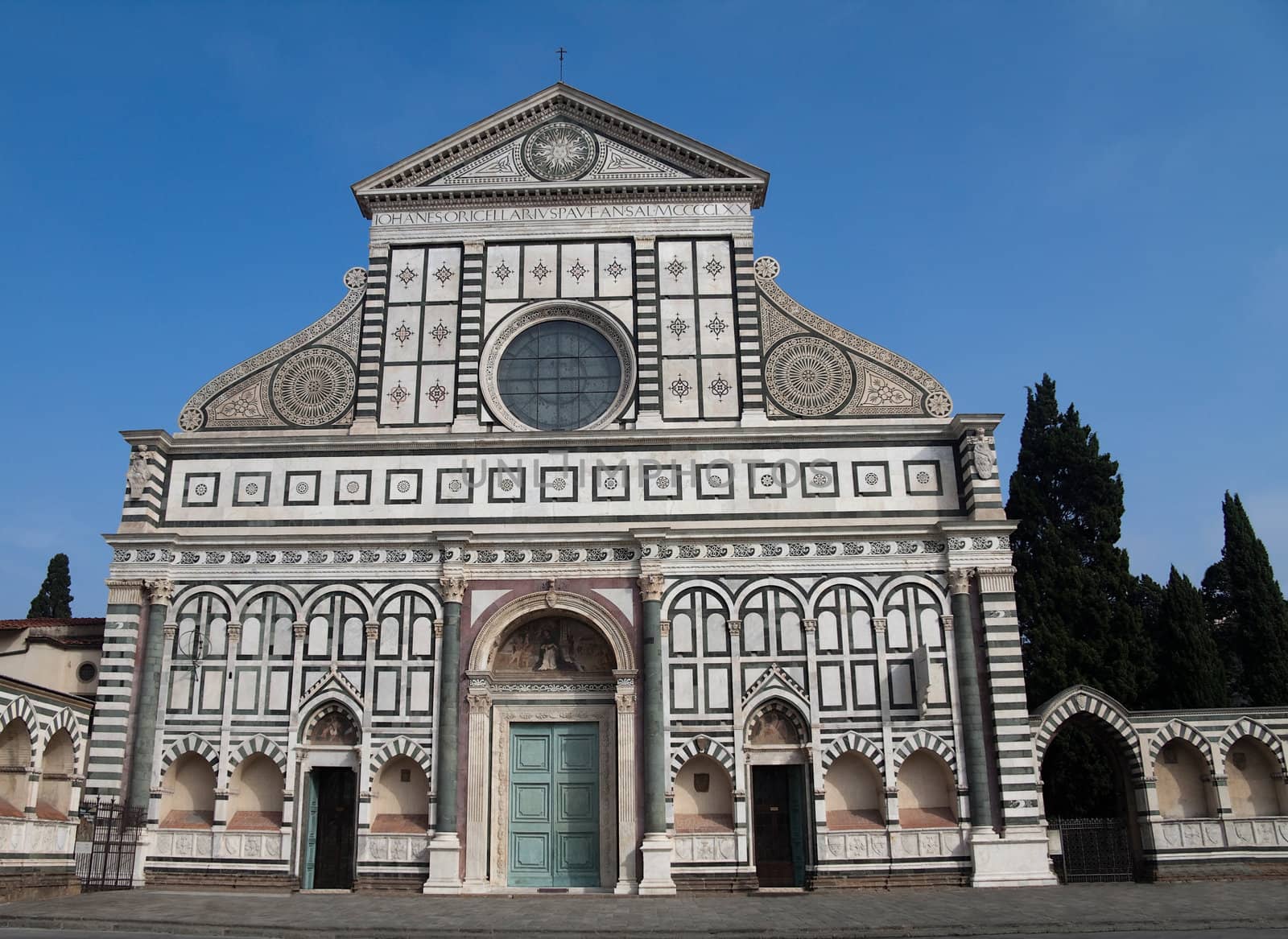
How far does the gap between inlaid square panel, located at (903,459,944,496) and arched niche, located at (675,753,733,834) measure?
21.9 ft

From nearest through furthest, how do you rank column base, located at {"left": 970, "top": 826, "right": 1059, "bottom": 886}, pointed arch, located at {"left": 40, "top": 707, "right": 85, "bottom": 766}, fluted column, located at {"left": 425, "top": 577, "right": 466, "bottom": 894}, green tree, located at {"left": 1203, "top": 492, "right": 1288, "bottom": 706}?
pointed arch, located at {"left": 40, "top": 707, "right": 85, "bottom": 766} → column base, located at {"left": 970, "top": 826, "right": 1059, "bottom": 886} → fluted column, located at {"left": 425, "top": 577, "right": 466, "bottom": 894} → green tree, located at {"left": 1203, "top": 492, "right": 1288, "bottom": 706}

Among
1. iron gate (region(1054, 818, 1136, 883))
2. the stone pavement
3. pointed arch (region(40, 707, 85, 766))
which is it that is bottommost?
the stone pavement

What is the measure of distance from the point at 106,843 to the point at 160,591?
4699mm

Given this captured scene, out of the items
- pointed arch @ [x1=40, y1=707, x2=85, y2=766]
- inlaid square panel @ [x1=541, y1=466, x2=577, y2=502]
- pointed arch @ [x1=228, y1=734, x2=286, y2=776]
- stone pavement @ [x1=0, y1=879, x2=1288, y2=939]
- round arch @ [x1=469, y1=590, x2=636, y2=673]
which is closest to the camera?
stone pavement @ [x1=0, y1=879, x2=1288, y2=939]

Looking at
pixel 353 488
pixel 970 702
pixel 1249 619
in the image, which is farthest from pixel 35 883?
pixel 1249 619

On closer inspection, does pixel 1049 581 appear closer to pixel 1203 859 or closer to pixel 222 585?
pixel 1203 859

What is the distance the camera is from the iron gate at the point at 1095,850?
68.0ft

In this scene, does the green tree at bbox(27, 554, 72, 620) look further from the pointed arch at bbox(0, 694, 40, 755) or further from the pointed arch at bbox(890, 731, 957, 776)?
the pointed arch at bbox(890, 731, 957, 776)

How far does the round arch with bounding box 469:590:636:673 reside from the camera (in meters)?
21.2

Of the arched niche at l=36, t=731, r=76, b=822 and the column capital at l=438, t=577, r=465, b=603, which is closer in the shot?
the arched niche at l=36, t=731, r=76, b=822

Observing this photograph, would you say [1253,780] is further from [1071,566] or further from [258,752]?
[258,752]

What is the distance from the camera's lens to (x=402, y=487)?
2230 cm

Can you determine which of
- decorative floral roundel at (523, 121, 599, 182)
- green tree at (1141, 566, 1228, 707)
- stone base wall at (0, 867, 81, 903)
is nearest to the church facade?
stone base wall at (0, 867, 81, 903)

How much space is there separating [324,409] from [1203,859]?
19.1m
